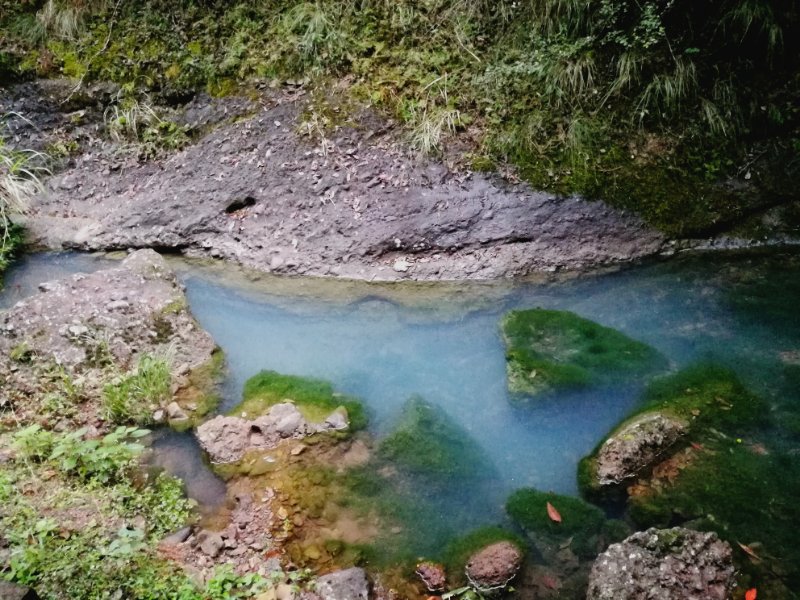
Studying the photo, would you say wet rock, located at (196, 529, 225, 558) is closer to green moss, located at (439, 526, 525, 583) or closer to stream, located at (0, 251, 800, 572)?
stream, located at (0, 251, 800, 572)

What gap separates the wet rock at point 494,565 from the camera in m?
3.63

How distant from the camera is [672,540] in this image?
3482 millimetres

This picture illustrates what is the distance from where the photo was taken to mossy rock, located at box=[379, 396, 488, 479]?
441 cm

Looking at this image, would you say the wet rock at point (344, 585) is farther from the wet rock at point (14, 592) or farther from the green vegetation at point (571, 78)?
the green vegetation at point (571, 78)

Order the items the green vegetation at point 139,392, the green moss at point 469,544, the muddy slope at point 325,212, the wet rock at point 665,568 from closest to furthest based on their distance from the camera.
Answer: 1. the wet rock at point 665,568
2. the green moss at point 469,544
3. the green vegetation at point 139,392
4. the muddy slope at point 325,212

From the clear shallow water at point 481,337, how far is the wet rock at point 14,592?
Result: 1.52 metres

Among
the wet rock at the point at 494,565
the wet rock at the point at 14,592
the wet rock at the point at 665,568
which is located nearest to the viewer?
the wet rock at the point at 14,592

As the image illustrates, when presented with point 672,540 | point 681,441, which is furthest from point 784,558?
point 681,441

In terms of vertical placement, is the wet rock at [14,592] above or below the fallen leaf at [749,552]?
above

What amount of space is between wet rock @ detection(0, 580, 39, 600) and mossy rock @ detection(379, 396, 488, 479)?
7.92 feet

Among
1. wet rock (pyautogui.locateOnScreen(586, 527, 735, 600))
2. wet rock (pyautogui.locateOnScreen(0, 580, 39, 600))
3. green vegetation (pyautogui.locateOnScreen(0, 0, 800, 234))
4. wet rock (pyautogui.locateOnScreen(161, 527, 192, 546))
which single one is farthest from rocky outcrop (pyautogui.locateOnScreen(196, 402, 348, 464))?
green vegetation (pyautogui.locateOnScreen(0, 0, 800, 234))

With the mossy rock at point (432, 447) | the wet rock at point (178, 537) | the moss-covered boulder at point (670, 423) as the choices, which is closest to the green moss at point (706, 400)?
the moss-covered boulder at point (670, 423)

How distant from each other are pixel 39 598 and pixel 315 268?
4.10m

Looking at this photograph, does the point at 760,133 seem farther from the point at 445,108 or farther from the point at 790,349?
the point at 445,108
